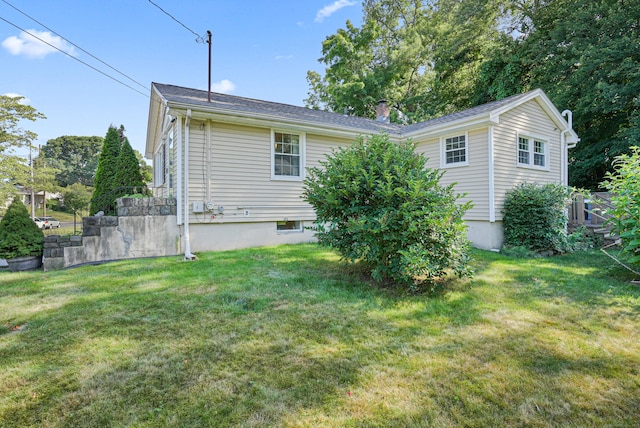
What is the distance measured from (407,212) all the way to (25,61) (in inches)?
611

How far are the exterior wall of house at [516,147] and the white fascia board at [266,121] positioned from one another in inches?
146

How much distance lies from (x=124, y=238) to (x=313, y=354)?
18.9ft

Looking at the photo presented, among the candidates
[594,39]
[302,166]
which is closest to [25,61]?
[302,166]

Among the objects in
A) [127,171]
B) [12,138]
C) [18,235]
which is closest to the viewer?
[18,235]

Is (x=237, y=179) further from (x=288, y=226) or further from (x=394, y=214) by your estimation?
(x=394, y=214)

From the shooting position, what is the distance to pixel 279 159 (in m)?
8.12

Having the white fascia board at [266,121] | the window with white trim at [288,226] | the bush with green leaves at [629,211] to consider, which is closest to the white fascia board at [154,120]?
the white fascia board at [266,121]

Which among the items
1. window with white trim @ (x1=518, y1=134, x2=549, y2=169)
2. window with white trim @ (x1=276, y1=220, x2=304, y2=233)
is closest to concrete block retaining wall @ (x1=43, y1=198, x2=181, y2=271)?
window with white trim @ (x1=276, y1=220, x2=304, y2=233)

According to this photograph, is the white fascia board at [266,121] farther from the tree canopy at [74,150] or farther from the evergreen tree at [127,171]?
the tree canopy at [74,150]

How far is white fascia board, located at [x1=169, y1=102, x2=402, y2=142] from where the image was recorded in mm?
6770

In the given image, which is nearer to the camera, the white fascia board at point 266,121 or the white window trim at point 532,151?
the white fascia board at point 266,121

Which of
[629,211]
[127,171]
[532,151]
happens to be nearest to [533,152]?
[532,151]

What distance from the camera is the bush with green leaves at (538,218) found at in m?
7.65

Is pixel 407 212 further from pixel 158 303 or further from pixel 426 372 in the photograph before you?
pixel 158 303
